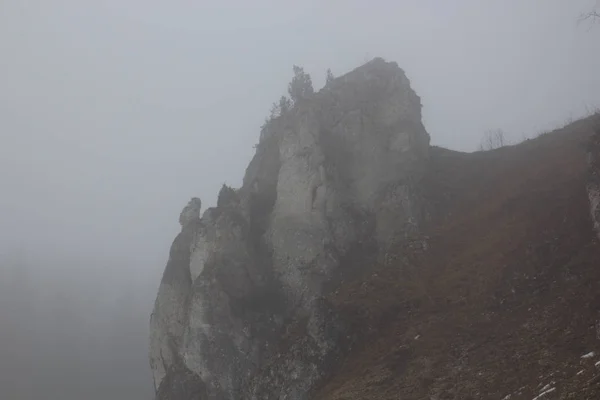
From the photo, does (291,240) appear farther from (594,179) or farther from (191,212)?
(594,179)

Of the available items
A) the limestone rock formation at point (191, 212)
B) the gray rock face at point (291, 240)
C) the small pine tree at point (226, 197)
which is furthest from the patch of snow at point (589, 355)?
the limestone rock formation at point (191, 212)

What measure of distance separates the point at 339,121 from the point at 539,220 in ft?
70.0

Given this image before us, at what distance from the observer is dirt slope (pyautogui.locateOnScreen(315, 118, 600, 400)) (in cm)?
2050

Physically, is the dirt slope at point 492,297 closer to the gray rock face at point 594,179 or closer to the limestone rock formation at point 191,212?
the gray rock face at point 594,179

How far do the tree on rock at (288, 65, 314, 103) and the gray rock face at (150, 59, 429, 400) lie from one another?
3964 mm

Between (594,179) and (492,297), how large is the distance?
27.5ft

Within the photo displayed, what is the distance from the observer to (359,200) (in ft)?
144

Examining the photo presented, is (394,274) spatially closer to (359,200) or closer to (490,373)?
(359,200)

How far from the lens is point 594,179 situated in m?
27.8

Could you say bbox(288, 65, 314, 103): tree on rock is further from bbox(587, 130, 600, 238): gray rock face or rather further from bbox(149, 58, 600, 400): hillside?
bbox(587, 130, 600, 238): gray rock face

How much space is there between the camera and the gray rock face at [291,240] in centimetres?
3800

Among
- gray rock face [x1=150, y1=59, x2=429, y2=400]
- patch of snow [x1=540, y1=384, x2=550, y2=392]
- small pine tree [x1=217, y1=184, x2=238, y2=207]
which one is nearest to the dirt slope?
patch of snow [x1=540, y1=384, x2=550, y2=392]

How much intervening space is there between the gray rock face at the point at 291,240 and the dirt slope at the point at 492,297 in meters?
2.97

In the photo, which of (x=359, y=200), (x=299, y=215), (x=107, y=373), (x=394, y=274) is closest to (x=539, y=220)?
(x=394, y=274)
